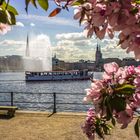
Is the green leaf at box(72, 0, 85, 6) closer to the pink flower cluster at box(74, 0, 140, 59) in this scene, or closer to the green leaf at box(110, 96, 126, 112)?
the pink flower cluster at box(74, 0, 140, 59)

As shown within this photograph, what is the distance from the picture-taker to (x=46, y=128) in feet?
38.0

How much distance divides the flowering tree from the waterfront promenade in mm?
7963

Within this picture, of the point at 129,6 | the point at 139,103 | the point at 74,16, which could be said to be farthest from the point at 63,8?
the point at 139,103

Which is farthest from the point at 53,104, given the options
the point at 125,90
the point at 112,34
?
the point at 112,34

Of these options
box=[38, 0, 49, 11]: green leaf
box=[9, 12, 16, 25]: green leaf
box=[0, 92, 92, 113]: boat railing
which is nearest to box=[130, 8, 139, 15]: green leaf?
box=[38, 0, 49, 11]: green leaf

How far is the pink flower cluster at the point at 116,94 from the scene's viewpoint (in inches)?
79.1

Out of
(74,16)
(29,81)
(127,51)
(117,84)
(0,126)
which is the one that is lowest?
(29,81)

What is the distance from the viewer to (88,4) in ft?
5.60

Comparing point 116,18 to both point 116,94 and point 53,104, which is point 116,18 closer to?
point 116,94

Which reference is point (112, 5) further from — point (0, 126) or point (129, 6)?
point (0, 126)

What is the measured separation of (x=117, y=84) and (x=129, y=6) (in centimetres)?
64

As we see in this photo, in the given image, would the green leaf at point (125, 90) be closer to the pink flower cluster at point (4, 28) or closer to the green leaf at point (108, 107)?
the green leaf at point (108, 107)

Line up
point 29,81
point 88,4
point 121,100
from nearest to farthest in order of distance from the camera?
1. point 88,4
2. point 121,100
3. point 29,81

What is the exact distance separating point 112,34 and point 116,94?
0.36m
